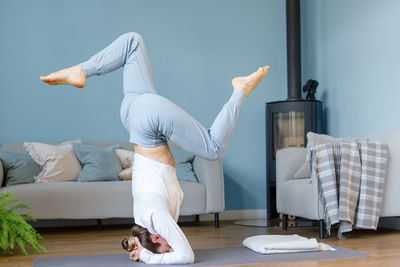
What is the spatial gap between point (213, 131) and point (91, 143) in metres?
2.57

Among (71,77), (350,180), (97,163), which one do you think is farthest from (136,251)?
(97,163)

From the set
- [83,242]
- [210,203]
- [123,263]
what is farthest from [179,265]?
[210,203]

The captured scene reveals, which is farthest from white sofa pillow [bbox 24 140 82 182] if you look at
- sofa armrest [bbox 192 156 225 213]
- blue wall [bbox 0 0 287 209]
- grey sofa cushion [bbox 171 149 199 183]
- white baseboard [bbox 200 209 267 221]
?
white baseboard [bbox 200 209 267 221]

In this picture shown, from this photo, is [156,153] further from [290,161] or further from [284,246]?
[290,161]

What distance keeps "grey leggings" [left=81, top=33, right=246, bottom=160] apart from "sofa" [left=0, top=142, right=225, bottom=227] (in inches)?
61.5

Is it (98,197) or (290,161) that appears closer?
(98,197)

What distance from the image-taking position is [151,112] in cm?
254

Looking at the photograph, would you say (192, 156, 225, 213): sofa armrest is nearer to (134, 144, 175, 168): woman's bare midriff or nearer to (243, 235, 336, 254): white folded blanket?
(243, 235, 336, 254): white folded blanket

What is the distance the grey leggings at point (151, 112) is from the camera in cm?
253

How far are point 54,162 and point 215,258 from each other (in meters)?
2.08

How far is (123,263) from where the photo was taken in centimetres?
274

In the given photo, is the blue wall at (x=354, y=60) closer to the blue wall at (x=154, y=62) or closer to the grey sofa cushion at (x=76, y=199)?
the blue wall at (x=154, y=62)

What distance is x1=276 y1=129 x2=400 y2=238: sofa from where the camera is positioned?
12.3 feet

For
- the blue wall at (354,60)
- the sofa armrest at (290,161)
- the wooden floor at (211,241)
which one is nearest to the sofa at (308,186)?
the sofa armrest at (290,161)
